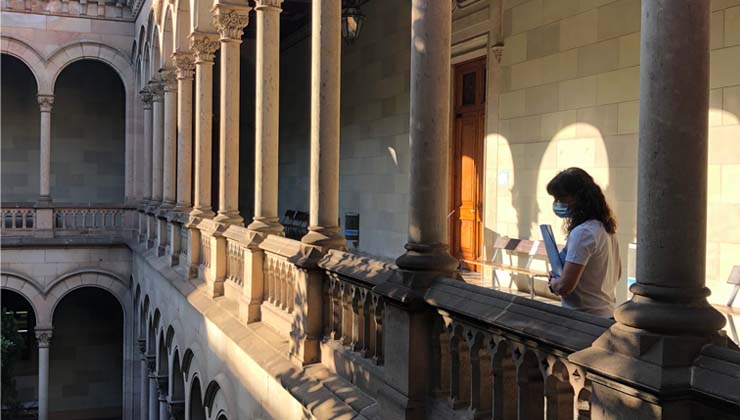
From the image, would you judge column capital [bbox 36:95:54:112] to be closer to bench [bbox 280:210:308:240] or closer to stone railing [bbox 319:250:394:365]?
bench [bbox 280:210:308:240]

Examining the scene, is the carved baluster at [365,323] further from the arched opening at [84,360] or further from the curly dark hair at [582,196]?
the arched opening at [84,360]

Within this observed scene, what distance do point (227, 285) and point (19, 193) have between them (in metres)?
16.0

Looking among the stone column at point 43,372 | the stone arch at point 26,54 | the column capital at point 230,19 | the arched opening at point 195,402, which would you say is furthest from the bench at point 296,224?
the stone arch at point 26,54

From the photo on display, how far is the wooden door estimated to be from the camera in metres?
10.4

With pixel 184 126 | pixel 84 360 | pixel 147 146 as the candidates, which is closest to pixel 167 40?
pixel 184 126

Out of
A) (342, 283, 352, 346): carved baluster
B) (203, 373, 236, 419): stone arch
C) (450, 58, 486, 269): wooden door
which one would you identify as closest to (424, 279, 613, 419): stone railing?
(342, 283, 352, 346): carved baluster

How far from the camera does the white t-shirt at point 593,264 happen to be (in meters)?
3.73

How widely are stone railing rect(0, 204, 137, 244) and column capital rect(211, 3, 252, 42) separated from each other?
471 inches

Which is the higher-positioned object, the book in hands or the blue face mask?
the blue face mask

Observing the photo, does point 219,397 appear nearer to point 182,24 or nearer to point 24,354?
point 182,24

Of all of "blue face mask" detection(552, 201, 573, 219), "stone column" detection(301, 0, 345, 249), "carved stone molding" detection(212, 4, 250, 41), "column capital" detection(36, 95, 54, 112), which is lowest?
"blue face mask" detection(552, 201, 573, 219)

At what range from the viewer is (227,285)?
1016cm

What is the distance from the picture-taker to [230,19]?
10.1 metres

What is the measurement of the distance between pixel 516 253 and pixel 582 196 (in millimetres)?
5628
